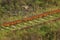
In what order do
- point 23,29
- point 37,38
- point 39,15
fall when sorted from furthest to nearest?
point 39,15 → point 23,29 → point 37,38

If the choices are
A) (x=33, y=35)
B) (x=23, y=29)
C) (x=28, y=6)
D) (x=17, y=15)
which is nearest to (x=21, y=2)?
(x=28, y=6)

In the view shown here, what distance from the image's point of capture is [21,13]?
1271 cm

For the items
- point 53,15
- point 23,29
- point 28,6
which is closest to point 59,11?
point 53,15

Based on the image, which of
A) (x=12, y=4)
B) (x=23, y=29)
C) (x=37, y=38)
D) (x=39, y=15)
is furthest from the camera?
(x=12, y=4)

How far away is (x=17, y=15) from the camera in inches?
492

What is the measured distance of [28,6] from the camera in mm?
13469

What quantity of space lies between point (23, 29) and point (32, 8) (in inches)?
98.6

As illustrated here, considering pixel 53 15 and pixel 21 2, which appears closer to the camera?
pixel 53 15

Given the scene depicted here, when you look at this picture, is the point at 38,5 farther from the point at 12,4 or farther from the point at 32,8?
the point at 12,4

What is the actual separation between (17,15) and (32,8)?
1.14m

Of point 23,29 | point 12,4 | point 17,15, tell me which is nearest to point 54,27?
point 23,29

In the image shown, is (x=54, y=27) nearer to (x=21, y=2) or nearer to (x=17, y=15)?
(x=17, y=15)

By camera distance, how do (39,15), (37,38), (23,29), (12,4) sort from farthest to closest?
(12,4), (39,15), (23,29), (37,38)

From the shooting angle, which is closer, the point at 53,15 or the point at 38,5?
the point at 53,15
